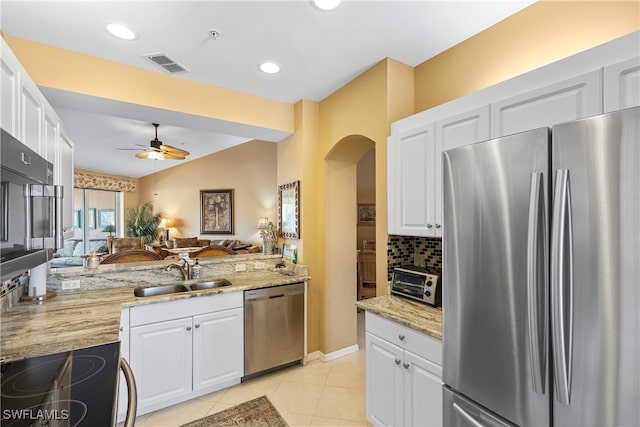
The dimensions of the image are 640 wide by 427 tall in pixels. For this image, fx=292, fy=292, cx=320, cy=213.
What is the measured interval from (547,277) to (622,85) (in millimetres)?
840

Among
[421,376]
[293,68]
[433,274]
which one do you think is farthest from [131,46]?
[421,376]

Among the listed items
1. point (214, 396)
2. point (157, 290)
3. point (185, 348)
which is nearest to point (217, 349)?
point (185, 348)

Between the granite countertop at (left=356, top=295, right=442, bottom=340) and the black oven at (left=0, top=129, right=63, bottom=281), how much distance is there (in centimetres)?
172

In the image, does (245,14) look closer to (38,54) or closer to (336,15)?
(336,15)

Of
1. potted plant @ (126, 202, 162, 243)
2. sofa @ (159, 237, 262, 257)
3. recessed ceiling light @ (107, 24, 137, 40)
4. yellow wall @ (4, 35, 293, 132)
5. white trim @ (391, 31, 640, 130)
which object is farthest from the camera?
potted plant @ (126, 202, 162, 243)

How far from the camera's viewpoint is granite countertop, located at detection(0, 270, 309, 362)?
1.42 meters

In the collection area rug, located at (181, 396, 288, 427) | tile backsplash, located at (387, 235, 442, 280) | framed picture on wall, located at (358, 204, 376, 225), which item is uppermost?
framed picture on wall, located at (358, 204, 376, 225)

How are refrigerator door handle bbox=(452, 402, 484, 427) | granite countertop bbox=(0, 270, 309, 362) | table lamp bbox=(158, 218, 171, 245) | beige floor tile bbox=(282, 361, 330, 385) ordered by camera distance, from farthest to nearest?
table lamp bbox=(158, 218, 171, 245) < beige floor tile bbox=(282, 361, 330, 385) < granite countertop bbox=(0, 270, 309, 362) < refrigerator door handle bbox=(452, 402, 484, 427)

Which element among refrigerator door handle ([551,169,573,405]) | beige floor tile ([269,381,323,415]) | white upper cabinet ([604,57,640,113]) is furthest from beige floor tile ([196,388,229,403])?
white upper cabinet ([604,57,640,113])

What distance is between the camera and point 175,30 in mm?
1966

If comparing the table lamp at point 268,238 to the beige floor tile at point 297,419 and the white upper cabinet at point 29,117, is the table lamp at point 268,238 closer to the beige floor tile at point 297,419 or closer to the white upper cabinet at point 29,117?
the beige floor tile at point 297,419

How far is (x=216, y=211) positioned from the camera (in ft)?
25.1

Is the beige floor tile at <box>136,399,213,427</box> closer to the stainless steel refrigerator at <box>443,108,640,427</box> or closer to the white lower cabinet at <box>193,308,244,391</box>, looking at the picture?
the white lower cabinet at <box>193,308,244,391</box>

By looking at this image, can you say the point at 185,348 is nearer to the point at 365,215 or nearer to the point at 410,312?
the point at 410,312
